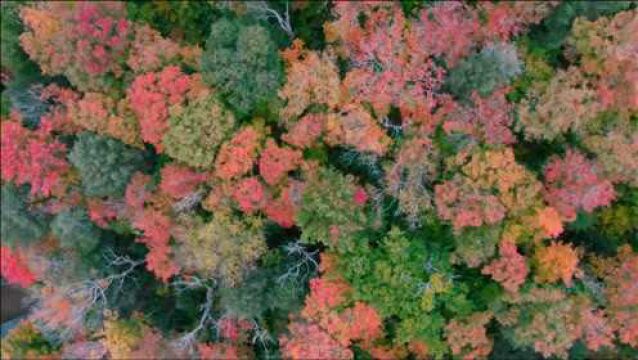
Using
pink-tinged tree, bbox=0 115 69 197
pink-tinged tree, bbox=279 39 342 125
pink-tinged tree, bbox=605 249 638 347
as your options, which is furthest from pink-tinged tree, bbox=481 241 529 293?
pink-tinged tree, bbox=0 115 69 197

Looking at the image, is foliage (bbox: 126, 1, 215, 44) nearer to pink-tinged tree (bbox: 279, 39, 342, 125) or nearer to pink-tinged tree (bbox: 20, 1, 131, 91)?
pink-tinged tree (bbox: 20, 1, 131, 91)

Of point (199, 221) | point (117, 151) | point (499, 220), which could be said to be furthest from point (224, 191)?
point (499, 220)

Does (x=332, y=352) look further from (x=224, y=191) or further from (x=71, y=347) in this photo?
(x=71, y=347)

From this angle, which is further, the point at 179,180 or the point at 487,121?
the point at 179,180

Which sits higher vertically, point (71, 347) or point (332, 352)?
point (332, 352)

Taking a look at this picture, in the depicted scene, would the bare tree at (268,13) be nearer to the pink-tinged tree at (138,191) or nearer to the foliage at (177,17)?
the foliage at (177,17)

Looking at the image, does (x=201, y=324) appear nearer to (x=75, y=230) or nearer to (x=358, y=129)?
(x=75, y=230)

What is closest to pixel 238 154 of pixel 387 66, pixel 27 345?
pixel 387 66
